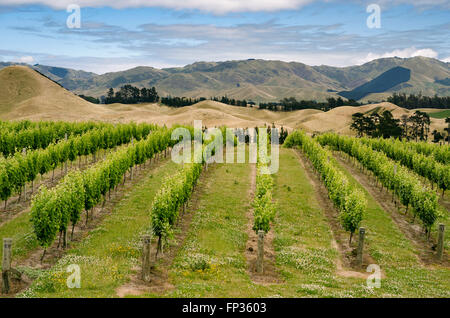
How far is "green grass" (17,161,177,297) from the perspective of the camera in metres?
17.1

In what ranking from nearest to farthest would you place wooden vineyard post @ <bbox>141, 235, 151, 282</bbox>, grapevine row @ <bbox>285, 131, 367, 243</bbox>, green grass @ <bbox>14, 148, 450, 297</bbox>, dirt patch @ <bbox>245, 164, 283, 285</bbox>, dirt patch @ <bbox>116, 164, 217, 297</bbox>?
dirt patch @ <bbox>116, 164, 217, 297</bbox> < green grass @ <bbox>14, 148, 450, 297</bbox> < wooden vineyard post @ <bbox>141, 235, 151, 282</bbox> < dirt patch @ <bbox>245, 164, 283, 285</bbox> < grapevine row @ <bbox>285, 131, 367, 243</bbox>

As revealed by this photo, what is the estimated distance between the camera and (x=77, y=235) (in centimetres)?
2731

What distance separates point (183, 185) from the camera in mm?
30547

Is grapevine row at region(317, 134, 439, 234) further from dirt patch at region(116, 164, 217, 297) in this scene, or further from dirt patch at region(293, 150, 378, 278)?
dirt patch at region(116, 164, 217, 297)

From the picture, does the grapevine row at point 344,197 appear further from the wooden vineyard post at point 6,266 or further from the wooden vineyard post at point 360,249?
the wooden vineyard post at point 6,266

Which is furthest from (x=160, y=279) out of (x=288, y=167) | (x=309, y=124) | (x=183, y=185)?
(x=309, y=124)

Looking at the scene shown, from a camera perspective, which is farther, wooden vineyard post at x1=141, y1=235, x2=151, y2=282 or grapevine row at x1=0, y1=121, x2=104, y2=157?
grapevine row at x1=0, y1=121, x2=104, y2=157

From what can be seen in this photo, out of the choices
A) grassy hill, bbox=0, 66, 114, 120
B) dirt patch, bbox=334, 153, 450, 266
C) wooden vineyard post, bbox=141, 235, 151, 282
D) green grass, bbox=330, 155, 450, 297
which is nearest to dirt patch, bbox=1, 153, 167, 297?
wooden vineyard post, bbox=141, 235, 151, 282

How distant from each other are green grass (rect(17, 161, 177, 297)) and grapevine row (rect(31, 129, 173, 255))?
1717 millimetres

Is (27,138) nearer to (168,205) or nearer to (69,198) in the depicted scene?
(69,198)

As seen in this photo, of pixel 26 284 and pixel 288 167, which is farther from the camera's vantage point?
pixel 288 167

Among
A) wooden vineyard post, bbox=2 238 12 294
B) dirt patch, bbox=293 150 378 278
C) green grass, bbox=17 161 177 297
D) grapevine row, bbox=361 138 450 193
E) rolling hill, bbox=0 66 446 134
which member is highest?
rolling hill, bbox=0 66 446 134

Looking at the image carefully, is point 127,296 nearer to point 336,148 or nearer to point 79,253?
point 79,253

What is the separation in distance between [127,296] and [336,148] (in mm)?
66369
